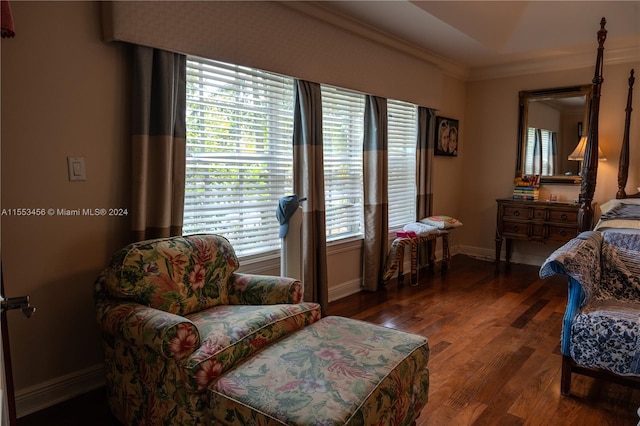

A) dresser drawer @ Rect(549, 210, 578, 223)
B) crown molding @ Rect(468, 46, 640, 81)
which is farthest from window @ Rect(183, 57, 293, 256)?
crown molding @ Rect(468, 46, 640, 81)

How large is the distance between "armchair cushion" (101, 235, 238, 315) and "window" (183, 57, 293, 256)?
49 centimetres

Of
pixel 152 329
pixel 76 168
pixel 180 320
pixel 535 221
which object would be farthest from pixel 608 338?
pixel 535 221

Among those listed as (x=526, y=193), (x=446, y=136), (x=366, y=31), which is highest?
(x=366, y=31)

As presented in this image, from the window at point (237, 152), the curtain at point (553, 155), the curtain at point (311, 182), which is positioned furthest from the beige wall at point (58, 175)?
the curtain at point (553, 155)

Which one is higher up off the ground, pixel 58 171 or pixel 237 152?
pixel 237 152

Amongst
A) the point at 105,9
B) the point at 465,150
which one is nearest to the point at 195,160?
the point at 105,9

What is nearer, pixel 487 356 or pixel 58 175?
pixel 58 175

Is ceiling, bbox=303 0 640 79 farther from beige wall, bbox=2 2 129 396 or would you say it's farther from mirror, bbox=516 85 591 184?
beige wall, bbox=2 2 129 396

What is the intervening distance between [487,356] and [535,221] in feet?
8.20

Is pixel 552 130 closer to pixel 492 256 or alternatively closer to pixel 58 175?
pixel 492 256

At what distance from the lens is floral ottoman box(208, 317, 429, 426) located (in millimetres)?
1334

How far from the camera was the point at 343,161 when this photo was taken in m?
3.72

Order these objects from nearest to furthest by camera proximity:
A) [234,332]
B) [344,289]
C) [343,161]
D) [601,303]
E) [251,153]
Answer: [234,332] < [601,303] < [251,153] < [343,161] < [344,289]

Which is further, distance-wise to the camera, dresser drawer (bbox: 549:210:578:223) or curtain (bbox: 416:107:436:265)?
curtain (bbox: 416:107:436:265)
